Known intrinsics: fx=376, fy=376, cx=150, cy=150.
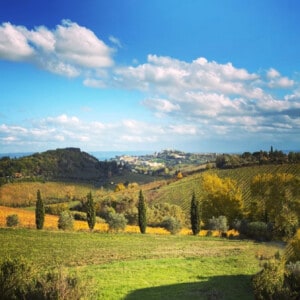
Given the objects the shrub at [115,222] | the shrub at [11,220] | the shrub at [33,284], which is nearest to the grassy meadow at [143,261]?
the shrub at [33,284]

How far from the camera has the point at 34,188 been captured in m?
158

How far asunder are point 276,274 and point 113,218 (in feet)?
136

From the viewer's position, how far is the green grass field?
2620 centimetres

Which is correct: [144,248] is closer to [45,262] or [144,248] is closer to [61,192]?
[45,262]

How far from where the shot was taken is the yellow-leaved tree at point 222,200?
77787 mm

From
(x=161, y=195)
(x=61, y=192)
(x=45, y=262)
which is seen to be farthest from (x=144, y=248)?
(x=61, y=192)

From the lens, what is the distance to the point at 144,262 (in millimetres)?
35719

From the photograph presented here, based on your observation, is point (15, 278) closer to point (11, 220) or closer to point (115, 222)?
point (11, 220)

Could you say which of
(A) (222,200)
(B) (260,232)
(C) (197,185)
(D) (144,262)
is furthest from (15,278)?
(C) (197,185)

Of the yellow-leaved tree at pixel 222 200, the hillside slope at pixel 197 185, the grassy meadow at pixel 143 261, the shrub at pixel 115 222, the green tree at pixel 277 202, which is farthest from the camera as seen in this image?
the hillside slope at pixel 197 185

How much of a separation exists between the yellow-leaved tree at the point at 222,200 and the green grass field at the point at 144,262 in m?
25.5

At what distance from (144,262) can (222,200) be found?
4574 cm

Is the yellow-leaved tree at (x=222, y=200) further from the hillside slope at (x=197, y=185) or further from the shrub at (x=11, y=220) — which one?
the shrub at (x=11, y=220)

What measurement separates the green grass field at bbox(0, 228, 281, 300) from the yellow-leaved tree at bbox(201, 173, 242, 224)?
25.5 m
